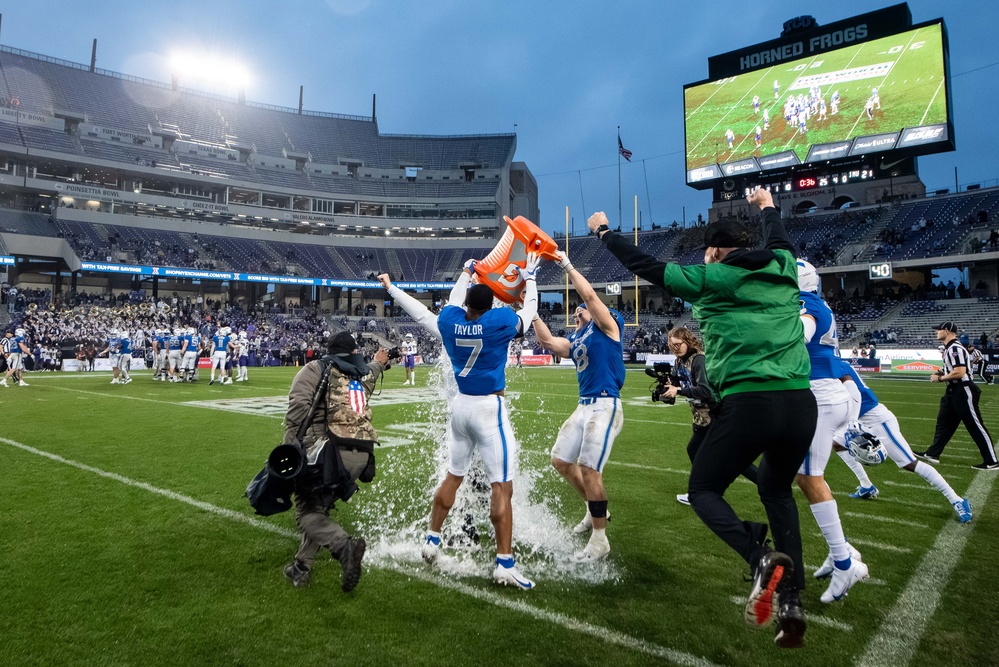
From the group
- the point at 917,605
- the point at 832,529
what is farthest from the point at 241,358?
the point at 917,605

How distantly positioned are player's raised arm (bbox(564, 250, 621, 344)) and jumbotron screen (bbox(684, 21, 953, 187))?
3836 centimetres

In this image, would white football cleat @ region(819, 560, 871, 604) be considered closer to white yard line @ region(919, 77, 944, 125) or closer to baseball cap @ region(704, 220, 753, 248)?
baseball cap @ region(704, 220, 753, 248)

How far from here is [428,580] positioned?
382cm

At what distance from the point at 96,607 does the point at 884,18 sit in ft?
153

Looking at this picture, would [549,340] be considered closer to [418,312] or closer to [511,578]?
[418,312]

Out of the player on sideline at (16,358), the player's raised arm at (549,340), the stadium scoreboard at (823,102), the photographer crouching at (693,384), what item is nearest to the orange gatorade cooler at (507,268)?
the player's raised arm at (549,340)

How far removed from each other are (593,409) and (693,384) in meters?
0.91

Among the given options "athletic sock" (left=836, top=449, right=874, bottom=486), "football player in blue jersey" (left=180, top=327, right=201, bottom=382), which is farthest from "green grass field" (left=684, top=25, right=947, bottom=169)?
"athletic sock" (left=836, top=449, right=874, bottom=486)

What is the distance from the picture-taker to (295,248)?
54.5 meters

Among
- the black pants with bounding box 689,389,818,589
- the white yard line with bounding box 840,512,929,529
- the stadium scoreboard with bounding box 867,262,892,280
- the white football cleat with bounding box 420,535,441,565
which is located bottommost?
the white yard line with bounding box 840,512,929,529

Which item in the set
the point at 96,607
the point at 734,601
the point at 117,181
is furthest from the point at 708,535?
the point at 117,181

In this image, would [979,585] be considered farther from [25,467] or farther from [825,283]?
[825,283]

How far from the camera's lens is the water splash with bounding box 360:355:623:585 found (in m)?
4.07

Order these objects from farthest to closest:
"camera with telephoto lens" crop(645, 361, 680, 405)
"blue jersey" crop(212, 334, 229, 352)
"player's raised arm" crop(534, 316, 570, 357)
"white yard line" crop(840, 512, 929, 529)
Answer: "blue jersey" crop(212, 334, 229, 352) < "white yard line" crop(840, 512, 929, 529) < "player's raised arm" crop(534, 316, 570, 357) < "camera with telephoto lens" crop(645, 361, 680, 405)
